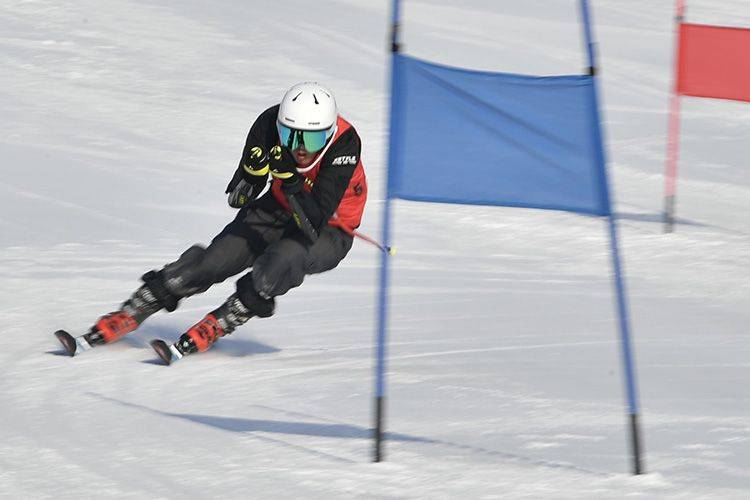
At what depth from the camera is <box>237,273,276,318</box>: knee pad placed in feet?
23.3

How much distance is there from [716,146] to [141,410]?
9.54 metres

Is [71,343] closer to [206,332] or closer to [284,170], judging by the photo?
[206,332]

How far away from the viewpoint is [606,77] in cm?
1648

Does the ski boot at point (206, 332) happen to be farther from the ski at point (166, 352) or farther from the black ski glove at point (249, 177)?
the black ski glove at point (249, 177)

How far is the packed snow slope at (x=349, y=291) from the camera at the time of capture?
17.8 ft

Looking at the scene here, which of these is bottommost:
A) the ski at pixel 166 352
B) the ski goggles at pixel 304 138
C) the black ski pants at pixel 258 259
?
the ski at pixel 166 352

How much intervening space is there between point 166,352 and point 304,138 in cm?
131

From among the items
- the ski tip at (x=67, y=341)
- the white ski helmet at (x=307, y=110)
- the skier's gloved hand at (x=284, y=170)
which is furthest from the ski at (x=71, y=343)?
the white ski helmet at (x=307, y=110)

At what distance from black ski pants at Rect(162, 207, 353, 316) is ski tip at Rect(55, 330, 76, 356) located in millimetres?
576

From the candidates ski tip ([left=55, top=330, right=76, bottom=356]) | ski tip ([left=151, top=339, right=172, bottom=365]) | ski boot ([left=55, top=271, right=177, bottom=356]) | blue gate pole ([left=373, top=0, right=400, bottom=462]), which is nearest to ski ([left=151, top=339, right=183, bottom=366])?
ski tip ([left=151, top=339, right=172, bottom=365])

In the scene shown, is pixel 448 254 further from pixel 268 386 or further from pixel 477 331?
pixel 268 386

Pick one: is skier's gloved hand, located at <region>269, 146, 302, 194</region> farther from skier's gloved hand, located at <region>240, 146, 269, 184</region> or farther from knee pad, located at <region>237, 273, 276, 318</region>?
knee pad, located at <region>237, 273, 276, 318</region>

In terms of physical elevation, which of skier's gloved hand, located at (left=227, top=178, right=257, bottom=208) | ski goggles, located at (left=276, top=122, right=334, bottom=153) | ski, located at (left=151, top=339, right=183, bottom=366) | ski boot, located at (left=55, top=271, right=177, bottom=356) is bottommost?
ski, located at (left=151, top=339, right=183, bottom=366)

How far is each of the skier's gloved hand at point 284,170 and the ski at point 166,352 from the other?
105cm
